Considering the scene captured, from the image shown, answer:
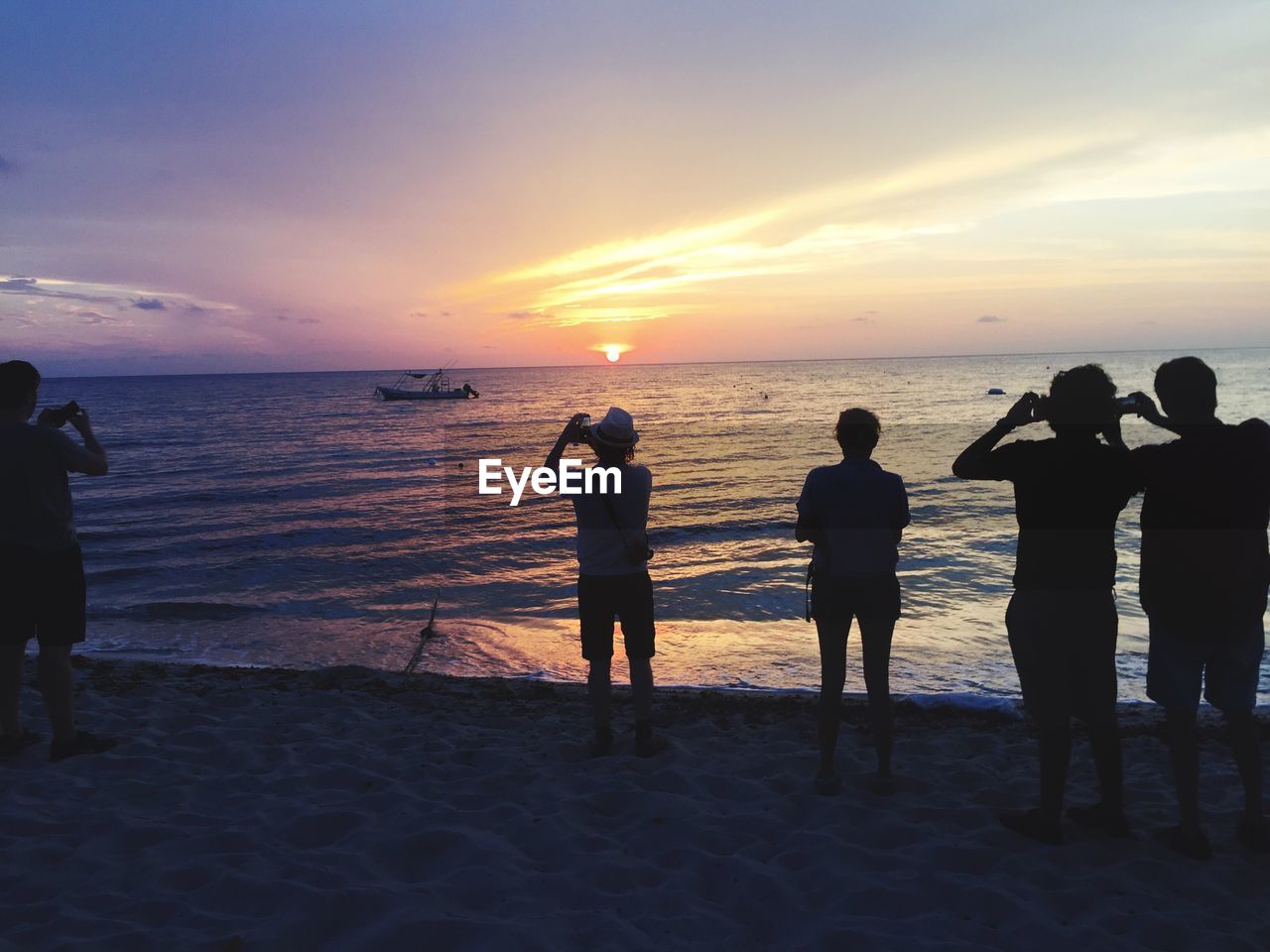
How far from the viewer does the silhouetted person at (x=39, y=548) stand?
4.58 meters

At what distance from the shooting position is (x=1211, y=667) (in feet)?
11.9

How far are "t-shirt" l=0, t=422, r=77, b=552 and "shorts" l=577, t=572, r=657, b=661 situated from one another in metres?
3.11

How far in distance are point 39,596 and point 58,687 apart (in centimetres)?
62

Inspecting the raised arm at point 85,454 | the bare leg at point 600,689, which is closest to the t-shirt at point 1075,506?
the bare leg at point 600,689

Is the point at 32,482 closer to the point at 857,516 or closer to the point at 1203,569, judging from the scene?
the point at 857,516

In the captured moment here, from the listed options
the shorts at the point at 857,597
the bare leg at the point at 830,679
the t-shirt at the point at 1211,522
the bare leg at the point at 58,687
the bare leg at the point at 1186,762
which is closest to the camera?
the t-shirt at the point at 1211,522

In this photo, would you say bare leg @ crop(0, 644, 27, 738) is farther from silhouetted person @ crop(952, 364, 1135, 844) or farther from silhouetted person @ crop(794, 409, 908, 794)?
silhouetted person @ crop(952, 364, 1135, 844)

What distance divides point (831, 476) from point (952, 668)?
488 centimetres

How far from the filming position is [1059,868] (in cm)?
355

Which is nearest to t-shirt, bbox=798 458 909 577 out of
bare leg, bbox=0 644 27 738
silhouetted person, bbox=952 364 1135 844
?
silhouetted person, bbox=952 364 1135 844

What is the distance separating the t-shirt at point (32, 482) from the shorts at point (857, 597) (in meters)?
4.39

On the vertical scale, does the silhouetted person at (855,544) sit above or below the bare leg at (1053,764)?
above

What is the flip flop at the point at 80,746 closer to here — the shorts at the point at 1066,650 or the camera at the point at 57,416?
the camera at the point at 57,416

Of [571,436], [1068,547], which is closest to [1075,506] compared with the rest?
[1068,547]
